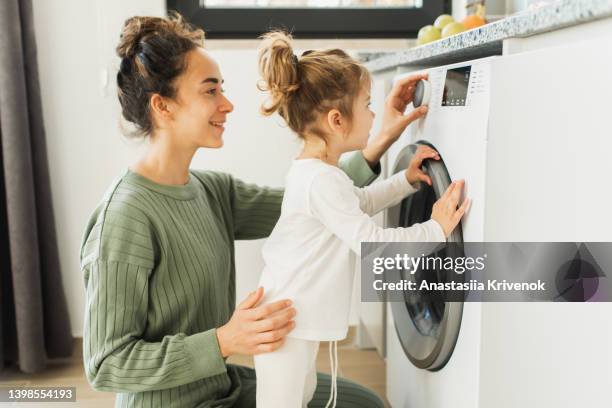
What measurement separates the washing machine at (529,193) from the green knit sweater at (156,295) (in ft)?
1.57

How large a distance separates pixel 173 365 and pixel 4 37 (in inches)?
52.9

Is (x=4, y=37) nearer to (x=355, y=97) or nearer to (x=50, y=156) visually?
(x=50, y=156)

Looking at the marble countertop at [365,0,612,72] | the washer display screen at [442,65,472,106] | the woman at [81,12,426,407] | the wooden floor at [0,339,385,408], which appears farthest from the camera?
the wooden floor at [0,339,385,408]

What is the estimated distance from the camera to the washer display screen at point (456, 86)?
3.70 ft

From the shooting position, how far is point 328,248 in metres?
1.29

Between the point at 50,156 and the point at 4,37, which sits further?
the point at 50,156

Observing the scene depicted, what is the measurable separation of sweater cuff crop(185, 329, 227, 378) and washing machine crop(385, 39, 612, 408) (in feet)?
1.38

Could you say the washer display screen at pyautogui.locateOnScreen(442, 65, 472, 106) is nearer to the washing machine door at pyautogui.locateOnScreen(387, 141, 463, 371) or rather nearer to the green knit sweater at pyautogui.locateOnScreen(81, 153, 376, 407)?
the washing machine door at pyautogui.locateOnScreen(387, 141, 463, 371)

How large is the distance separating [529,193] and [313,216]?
1.31ft

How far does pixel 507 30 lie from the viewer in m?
1.09

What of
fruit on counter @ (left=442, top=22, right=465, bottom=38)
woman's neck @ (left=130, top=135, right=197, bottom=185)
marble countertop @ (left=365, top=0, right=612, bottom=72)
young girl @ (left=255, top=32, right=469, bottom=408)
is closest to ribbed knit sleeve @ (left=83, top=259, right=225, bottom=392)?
young girl @ (left=255, top=32, right=469, bottom=408)

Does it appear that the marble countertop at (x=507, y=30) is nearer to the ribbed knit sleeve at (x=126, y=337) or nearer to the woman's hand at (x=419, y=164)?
the woman's hand at (x=419, y=164)

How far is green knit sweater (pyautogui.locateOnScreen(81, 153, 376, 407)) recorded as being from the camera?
1.23 meters

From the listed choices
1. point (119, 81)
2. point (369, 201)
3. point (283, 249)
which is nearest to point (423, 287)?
point (369, 201)
